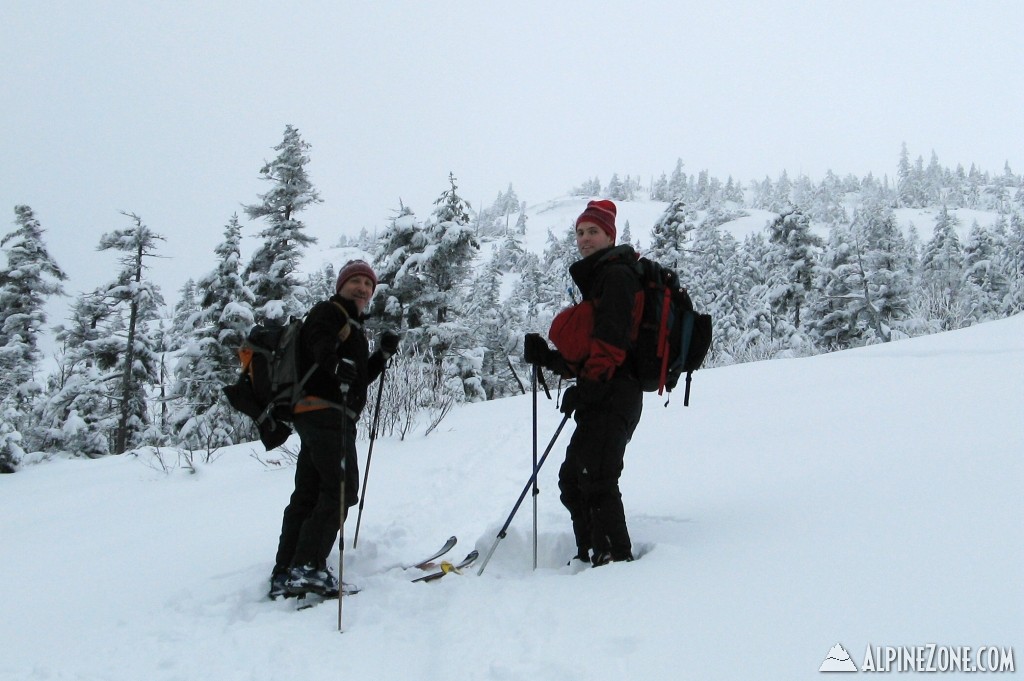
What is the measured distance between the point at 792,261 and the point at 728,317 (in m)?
6.54

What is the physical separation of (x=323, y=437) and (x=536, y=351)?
4.64ft

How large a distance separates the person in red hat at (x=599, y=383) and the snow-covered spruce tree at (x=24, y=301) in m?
23.5

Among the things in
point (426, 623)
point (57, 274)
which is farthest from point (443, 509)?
point (57, 274)

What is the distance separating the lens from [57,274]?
70.2 ft

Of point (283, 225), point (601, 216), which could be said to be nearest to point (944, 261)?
point (283, 225)

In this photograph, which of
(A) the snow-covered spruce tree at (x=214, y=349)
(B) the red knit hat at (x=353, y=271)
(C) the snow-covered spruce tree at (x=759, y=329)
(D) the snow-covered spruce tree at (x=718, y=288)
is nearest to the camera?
(B) the red knit hat at (x=353, y=271)

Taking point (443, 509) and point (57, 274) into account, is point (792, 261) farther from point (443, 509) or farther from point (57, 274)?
point (57, 274)

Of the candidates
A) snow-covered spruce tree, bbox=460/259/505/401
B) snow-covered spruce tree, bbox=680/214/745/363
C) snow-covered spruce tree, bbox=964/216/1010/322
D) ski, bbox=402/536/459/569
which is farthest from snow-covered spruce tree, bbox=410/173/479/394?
snow-covered spruce tree, bbox=964/216/1010/322

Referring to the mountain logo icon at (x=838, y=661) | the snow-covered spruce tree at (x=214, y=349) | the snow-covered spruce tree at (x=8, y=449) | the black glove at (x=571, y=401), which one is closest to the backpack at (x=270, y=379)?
the black glove at (x=571, y=401)

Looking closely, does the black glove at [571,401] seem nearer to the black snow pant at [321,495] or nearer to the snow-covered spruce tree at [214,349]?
the black snow pant at [321,495]

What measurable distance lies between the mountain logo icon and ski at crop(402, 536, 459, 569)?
2.64 metres

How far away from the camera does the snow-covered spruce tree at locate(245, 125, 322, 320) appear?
18875mm

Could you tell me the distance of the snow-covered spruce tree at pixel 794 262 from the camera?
89.1 ft

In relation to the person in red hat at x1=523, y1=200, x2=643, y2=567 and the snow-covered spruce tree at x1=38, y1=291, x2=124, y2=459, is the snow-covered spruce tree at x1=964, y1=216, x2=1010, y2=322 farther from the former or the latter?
the snow-covered spruce tree at x1=38, y1=291, x2=124, y2=459
